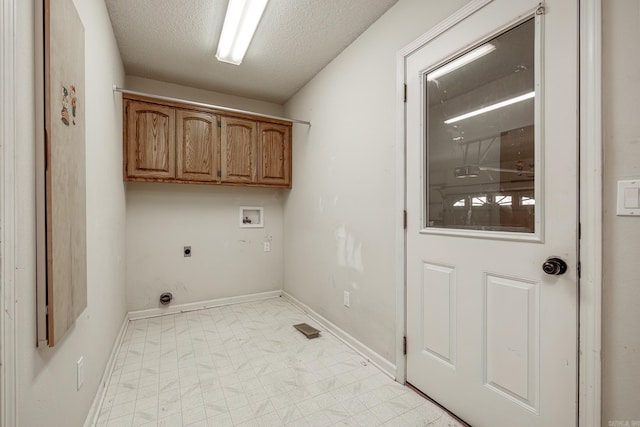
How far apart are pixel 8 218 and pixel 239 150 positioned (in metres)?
2.57

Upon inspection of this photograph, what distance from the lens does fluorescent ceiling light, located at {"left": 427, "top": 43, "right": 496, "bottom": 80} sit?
4.79 ft

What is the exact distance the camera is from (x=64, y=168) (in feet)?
3.69

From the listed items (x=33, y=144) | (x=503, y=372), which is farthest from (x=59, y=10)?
(x=503, y=372)

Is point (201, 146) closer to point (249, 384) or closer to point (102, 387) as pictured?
point (102, 387)

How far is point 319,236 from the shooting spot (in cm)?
294

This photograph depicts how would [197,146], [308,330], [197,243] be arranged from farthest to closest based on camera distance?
[197,243]
[197,146]
[308,330]

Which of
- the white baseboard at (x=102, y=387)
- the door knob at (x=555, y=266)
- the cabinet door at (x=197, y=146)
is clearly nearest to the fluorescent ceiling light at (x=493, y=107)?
the door knob at (x=555, y=266)

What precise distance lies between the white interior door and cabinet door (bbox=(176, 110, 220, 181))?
2135 mm

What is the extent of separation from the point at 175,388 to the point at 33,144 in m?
1.61

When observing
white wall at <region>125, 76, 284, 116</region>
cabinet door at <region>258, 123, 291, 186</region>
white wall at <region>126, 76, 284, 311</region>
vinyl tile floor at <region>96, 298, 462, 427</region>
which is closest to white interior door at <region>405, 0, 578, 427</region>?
vinyl tile floor at <region>96, 298, 462, 427</region>

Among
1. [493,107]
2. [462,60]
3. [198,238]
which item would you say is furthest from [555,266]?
[198,238]

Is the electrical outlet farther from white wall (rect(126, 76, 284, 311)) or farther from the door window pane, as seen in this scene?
the door window pane

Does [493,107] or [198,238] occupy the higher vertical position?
[493,107]

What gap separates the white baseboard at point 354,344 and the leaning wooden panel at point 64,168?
6.02ft
